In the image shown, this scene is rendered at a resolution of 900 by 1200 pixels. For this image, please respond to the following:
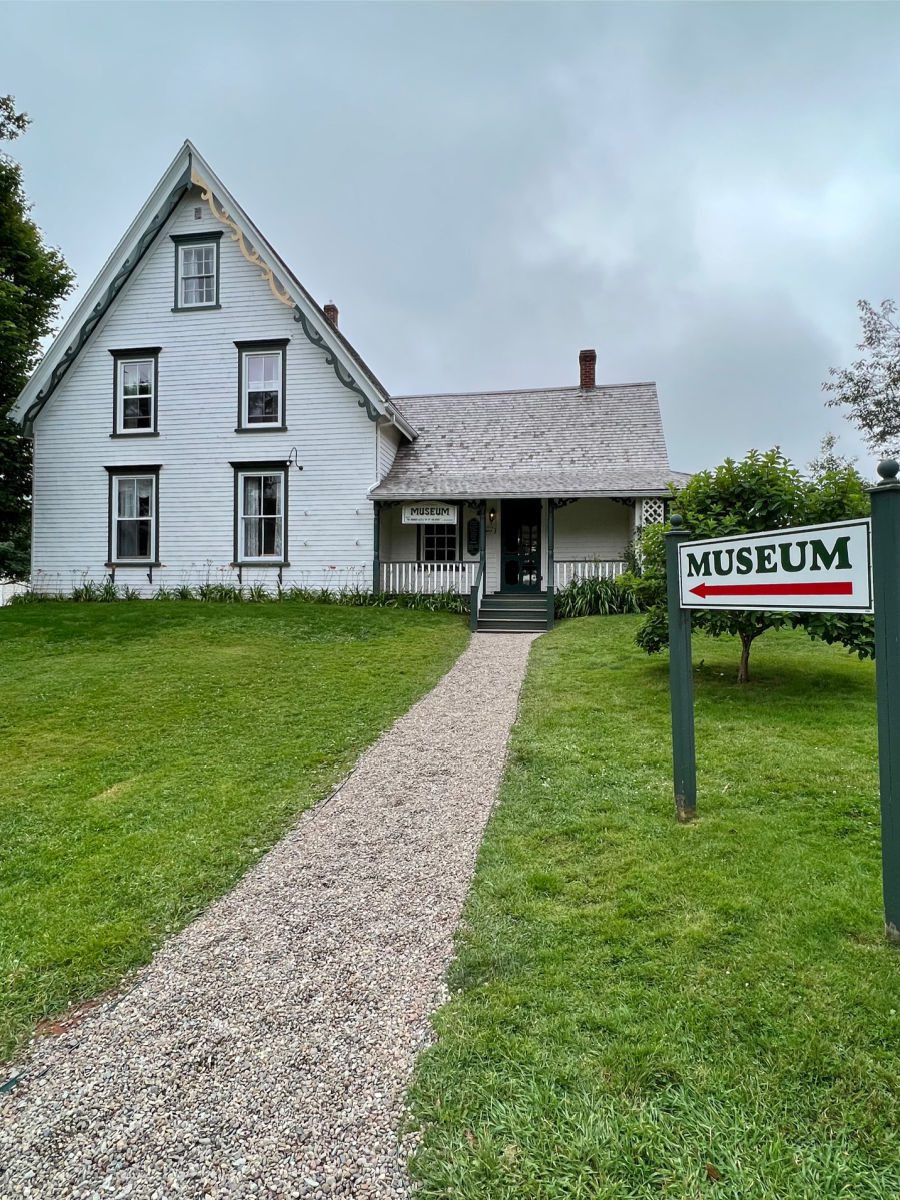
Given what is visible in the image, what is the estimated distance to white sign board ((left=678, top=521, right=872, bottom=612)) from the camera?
2.81 m

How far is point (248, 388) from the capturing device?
17.4 m

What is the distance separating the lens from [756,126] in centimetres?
1414

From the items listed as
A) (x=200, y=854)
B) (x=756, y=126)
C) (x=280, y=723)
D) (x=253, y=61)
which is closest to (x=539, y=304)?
(x=756, y=126)

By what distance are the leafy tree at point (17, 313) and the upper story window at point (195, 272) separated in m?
6.30

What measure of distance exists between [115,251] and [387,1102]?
2086cm

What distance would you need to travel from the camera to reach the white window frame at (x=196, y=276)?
1736 cm

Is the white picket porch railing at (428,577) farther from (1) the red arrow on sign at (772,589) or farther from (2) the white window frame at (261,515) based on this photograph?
(1) the red arrow on sign at (772,589)

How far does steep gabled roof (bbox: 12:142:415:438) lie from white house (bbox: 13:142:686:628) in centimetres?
5

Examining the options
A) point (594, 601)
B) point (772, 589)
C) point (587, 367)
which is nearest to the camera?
point (772, 589)

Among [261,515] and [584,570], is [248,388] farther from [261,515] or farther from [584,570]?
[584,570]

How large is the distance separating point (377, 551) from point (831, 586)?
47.4ft

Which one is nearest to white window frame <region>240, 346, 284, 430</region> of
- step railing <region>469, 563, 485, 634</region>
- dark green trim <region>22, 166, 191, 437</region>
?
dark green trim <region>22, 166, 191, 437</region>

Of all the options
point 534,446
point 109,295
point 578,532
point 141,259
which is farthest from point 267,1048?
point 141,259

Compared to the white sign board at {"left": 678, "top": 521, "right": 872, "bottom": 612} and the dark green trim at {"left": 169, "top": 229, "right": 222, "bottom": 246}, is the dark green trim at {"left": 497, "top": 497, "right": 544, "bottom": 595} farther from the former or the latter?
the white sign board at {"left": 678, "top": 521, "right": 872, "bottom": 612}
